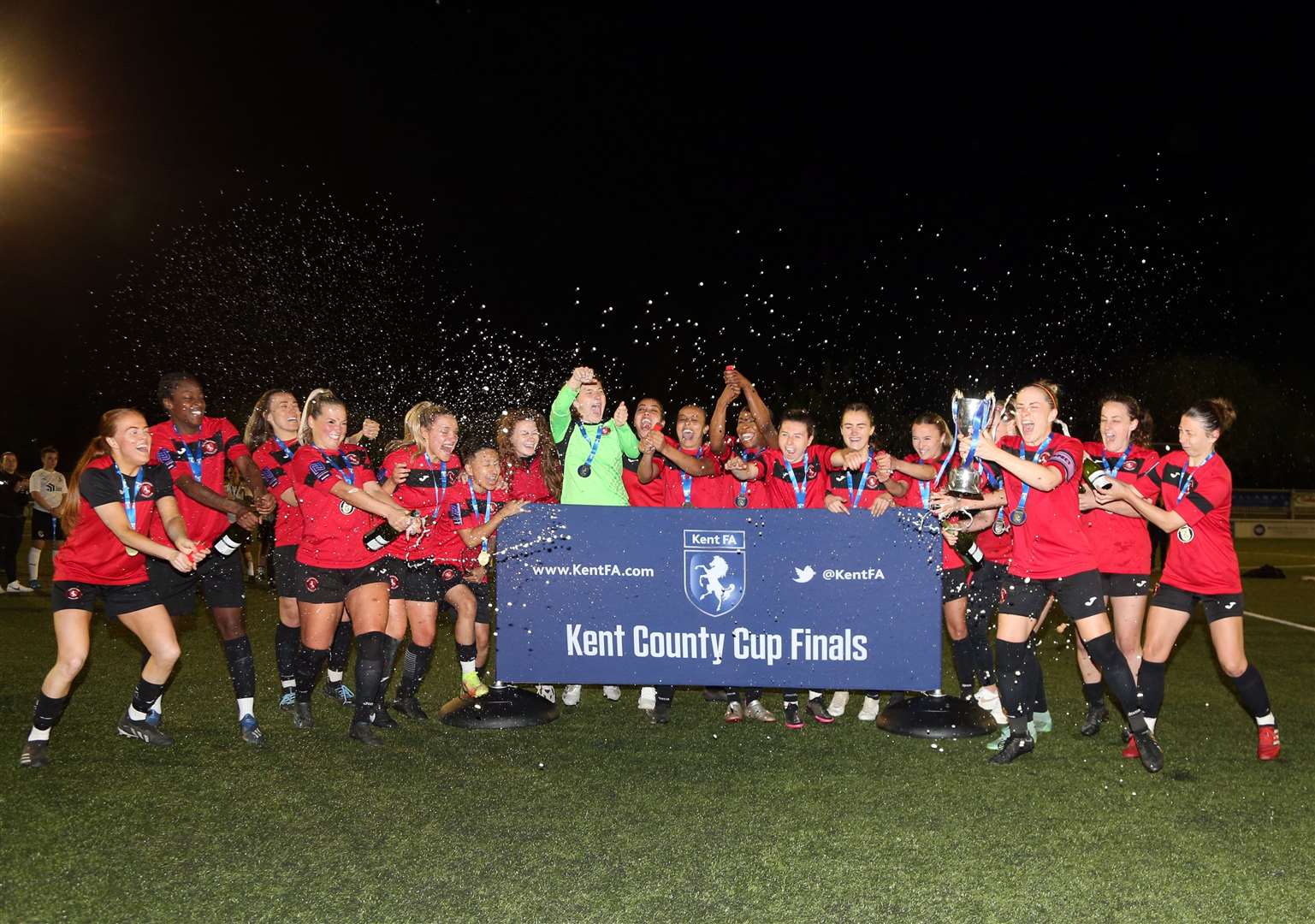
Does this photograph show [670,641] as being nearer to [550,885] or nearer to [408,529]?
[408,529]

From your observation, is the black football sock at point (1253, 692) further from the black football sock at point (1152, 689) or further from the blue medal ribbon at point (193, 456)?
the blue medal ribbon at point (193, 456)

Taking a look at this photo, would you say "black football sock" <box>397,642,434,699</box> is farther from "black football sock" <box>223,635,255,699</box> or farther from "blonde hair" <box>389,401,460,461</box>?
"blonde hair" <box>389,401,460,461</box>

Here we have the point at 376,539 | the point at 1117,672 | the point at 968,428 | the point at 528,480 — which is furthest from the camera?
the point at 528,480

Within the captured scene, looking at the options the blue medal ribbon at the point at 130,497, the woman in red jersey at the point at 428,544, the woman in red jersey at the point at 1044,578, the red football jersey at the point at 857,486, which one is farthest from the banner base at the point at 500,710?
the woman in red jersey at the point at 1044,578

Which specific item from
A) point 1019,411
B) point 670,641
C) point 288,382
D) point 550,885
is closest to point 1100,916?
point 550,885

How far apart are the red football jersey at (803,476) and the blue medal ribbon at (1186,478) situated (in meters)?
2.06

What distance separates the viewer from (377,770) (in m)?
5.74

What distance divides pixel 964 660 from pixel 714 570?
1.85 metres

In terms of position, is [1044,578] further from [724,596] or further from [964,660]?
[724,596]

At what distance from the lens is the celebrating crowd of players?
5844 mm

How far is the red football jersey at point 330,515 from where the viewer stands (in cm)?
641

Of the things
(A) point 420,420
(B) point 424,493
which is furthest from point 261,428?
(B) point 424,493

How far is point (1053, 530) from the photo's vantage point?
5832 millimetres

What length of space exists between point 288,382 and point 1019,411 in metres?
23.0
